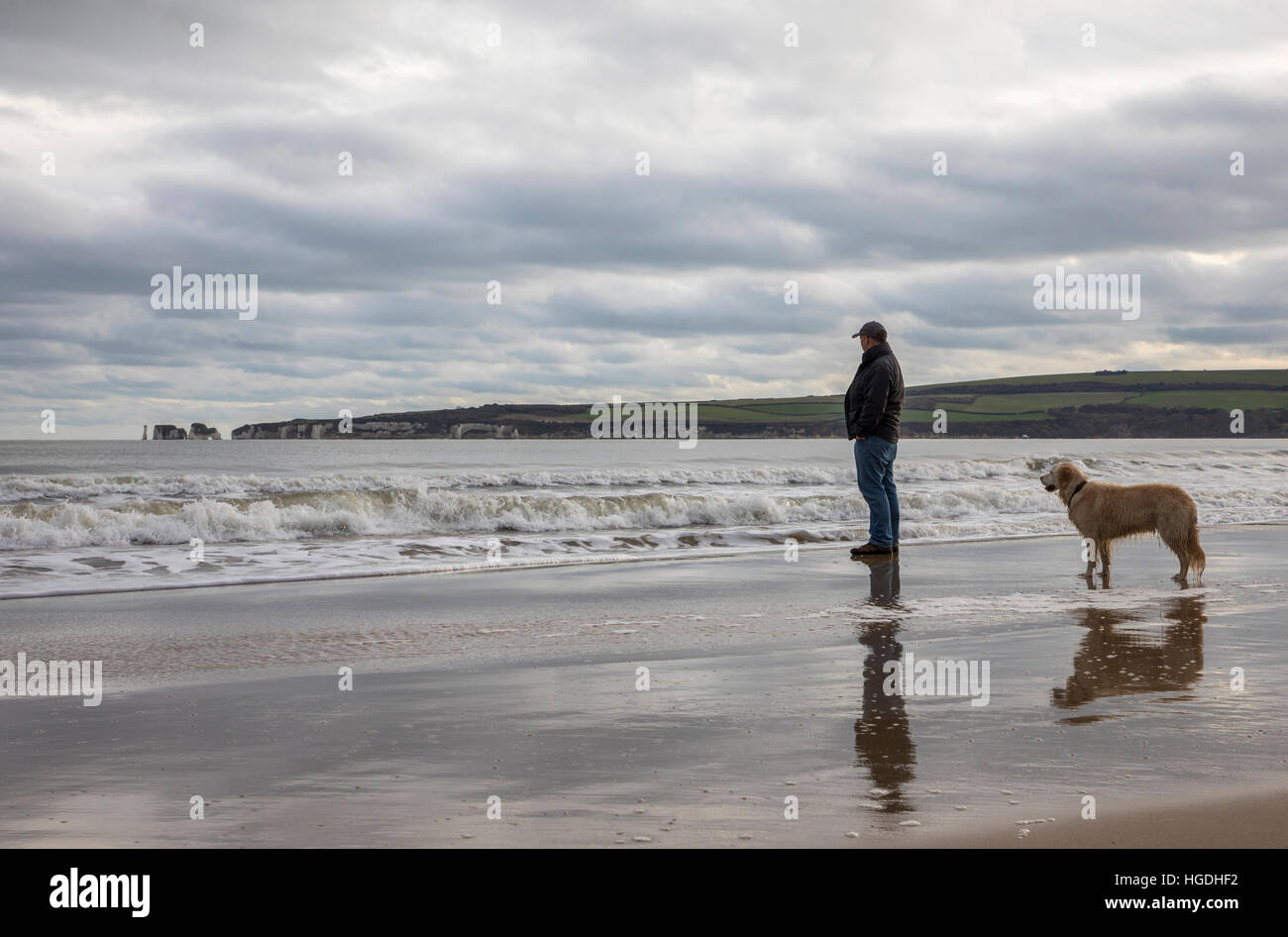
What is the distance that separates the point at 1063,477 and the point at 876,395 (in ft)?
7.44

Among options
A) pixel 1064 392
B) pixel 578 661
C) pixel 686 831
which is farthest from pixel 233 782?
pixel 1064 392

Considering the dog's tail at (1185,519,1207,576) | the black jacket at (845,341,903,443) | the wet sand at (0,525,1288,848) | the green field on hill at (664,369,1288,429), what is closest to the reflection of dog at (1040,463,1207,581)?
the dog's tail at (1185,519,1207,576)

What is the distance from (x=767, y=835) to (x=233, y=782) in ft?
6.71

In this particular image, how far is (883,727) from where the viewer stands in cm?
473

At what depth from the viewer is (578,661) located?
6492 mm

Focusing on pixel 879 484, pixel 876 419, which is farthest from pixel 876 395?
pixel 879 484

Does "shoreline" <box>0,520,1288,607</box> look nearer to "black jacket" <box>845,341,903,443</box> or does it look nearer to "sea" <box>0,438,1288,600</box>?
"sea" <box>0,438,1288,600</box>

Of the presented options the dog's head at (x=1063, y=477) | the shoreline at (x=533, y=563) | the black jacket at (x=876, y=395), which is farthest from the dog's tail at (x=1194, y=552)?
the black jacket at (x=876, y=395)

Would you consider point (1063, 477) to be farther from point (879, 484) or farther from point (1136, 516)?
point (879, 484)

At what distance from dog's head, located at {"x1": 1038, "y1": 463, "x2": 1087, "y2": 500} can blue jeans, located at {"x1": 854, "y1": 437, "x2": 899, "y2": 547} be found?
1631mm

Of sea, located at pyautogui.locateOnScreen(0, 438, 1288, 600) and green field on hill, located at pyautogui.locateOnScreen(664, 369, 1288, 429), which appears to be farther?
green field on hill, located at pyautogui.locateOnScreen(664, 369, 1288, 429)

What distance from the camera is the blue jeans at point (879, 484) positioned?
1055cm

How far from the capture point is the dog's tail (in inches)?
396

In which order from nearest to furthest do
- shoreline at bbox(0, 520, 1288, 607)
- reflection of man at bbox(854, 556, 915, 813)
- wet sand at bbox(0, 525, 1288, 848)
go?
wet sand at bbox(0, 525, 1288, 848) → reflection of man at bbox(854, 556, 915, 813) → shoreline at bbox(0, 520, 1288, 607)
